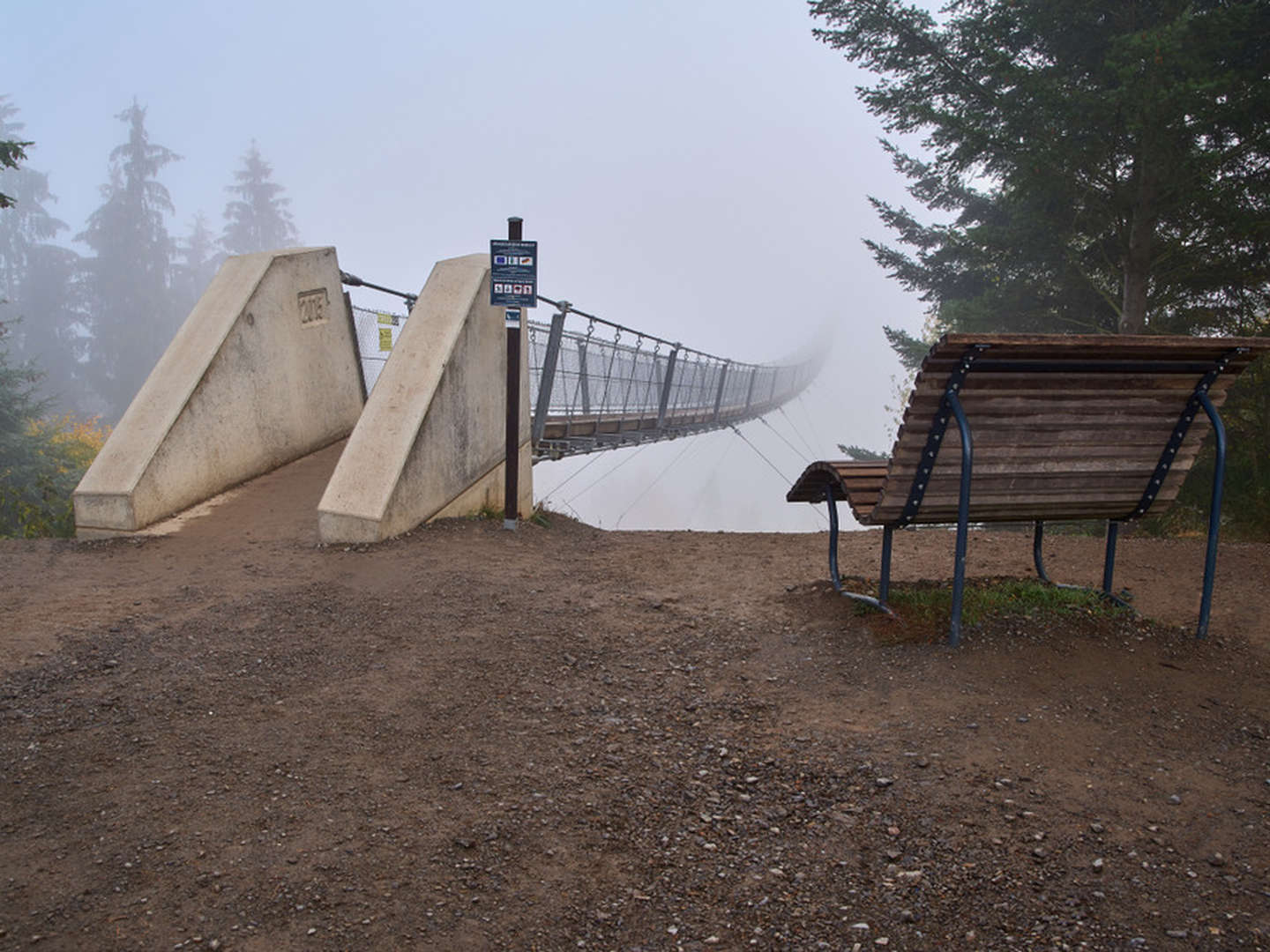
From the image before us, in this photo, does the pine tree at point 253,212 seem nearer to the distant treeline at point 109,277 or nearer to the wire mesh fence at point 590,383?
the distant treeline at point 109,277

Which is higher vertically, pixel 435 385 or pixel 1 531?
pixel 435 385

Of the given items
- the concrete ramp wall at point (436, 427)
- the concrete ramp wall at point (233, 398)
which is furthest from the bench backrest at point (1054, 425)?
the concrete ramp wall at point (233, 398)

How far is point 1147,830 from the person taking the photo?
246 cm

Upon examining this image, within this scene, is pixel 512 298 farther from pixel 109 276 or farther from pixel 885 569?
pixel 109 276

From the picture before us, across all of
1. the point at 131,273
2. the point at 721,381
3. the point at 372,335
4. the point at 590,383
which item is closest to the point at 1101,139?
the point at 590,383

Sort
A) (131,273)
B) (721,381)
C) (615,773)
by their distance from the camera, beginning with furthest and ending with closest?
(131,273)
(721,381)
(615,773)

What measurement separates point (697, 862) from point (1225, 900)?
50.3 inches

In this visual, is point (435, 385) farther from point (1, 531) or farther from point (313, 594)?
point (1, 531)

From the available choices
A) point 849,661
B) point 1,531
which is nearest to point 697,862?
point 849,661

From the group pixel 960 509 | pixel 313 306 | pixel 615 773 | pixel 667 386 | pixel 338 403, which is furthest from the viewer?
pixel 667 386

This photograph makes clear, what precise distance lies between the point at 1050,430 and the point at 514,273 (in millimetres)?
4367

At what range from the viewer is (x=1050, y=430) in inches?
148

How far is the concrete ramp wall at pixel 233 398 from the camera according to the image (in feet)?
21.5

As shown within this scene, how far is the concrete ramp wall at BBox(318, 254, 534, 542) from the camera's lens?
613 centimetres
